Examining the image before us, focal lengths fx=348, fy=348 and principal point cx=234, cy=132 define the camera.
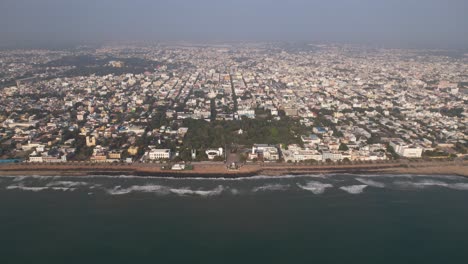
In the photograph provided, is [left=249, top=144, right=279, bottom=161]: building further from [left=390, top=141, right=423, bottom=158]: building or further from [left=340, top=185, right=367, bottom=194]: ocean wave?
[left=390, top=141, right=423, bottom=158]: building

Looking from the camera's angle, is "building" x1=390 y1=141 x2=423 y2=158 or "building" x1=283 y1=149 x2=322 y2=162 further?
"building" x1=390 y1=141 x2=423 y2=158

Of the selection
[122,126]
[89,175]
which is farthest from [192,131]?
[89,175]

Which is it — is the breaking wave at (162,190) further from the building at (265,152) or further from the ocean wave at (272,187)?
the building at (265,152)

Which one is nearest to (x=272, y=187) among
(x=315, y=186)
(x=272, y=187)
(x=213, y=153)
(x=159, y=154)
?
(x=272, y=187)

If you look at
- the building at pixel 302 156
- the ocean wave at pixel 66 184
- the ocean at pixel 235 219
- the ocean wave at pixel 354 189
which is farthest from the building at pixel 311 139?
the ocean wave at pixel 66 184

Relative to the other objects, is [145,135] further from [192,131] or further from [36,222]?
[36,222]

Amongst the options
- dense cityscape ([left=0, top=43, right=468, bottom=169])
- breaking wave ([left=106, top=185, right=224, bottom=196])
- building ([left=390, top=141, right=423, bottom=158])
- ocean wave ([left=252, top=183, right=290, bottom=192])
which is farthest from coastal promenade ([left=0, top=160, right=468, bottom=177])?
breaking wave ([left=106, top=185, right=224, bottom=196])

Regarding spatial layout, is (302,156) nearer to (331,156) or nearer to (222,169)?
(331,156)
